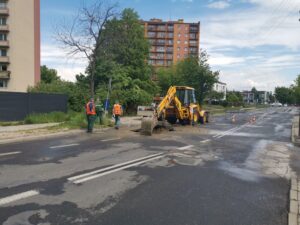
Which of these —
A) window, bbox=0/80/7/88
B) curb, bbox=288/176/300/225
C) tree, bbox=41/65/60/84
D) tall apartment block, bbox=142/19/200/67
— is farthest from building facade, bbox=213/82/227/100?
curb, bbox=288/176/300/225

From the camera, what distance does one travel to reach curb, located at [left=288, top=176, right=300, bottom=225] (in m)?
4.93

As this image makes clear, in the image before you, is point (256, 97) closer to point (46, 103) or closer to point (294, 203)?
point (46, 103)

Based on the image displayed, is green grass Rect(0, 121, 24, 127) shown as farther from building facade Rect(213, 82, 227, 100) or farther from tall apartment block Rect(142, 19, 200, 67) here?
tall apartment block Rect(142, 19, 200, 67)

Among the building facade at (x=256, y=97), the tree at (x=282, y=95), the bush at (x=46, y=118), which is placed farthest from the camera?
the building facade at (x=256, y=97)

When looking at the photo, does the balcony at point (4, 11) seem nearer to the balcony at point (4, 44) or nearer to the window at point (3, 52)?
the balcony at point (4, 44)

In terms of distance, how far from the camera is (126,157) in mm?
9555

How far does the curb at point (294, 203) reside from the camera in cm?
493

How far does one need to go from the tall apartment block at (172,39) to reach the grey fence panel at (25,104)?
97.7 meters

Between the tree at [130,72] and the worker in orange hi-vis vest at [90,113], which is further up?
the tree at [130,72]

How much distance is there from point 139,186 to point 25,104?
53.8 ft

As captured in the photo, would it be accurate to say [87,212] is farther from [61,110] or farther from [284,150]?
[61,110]

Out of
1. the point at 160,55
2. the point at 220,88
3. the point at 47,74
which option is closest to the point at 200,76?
the point at 47,74

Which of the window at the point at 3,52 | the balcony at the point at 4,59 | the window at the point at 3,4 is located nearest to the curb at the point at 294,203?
the balcony at the point at 4,59

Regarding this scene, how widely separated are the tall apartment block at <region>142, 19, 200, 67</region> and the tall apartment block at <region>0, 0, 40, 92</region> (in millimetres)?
69618
